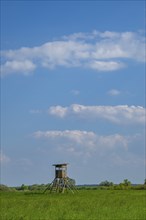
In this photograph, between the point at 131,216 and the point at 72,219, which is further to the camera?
the point at 131,216

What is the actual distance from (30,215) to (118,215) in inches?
174

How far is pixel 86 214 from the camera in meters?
24.7

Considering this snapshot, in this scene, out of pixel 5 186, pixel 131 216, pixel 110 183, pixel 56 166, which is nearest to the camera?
pixel 131 216

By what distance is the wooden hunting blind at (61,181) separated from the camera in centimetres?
6222

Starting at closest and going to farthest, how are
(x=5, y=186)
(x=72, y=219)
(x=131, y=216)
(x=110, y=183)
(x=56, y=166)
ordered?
(x=72, y=219) → (x=131, y=216) → (x=56, y=166) → (x=5, y=186) → (x=110, y=183)

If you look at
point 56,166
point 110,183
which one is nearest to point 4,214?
point 56,166

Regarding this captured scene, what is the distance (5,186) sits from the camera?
74.7 m

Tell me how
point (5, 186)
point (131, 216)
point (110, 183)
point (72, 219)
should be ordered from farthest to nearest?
point (110, 183)
point (5, 186)
point (131, 216)
point (72, 219)

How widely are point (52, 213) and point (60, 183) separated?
3833 centimetres

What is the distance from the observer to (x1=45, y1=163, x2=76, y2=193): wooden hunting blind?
62.2 m

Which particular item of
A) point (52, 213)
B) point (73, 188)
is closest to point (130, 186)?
point (73, 188)

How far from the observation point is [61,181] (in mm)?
63000

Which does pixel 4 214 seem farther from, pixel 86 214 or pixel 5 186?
pixel 5 186

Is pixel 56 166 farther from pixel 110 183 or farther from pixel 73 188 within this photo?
pixel 110 183
